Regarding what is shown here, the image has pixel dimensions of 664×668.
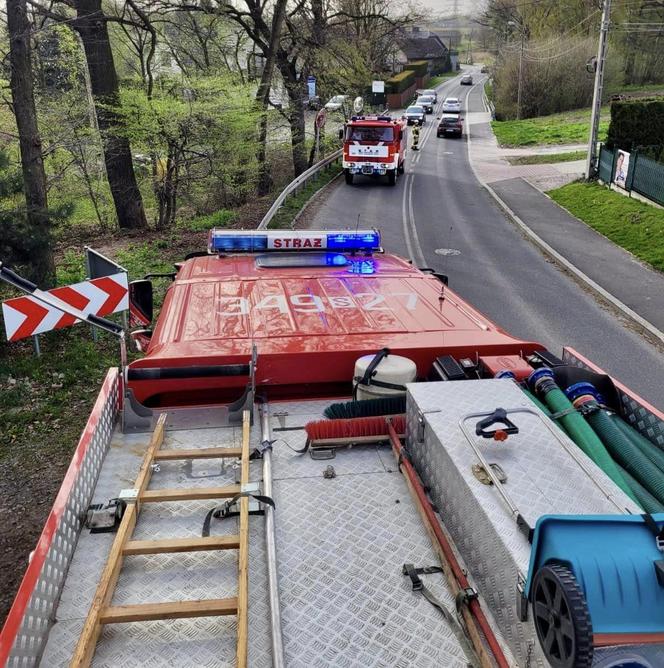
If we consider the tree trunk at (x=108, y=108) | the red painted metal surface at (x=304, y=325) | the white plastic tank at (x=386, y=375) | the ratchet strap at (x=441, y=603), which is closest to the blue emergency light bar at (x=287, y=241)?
the red painted metal surface at (x=304, y=325)

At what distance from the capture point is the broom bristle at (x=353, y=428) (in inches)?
169

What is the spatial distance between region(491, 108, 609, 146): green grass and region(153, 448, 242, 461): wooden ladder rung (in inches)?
1483

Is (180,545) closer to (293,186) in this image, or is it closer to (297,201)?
(293,186)

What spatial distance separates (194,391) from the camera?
4.98 metres

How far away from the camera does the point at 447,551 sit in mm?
3260

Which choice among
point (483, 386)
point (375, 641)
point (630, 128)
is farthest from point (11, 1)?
point (630, 128)

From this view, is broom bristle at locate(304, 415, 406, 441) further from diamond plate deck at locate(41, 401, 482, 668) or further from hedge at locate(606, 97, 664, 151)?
hedge at locate(606, 97, 664, 151)

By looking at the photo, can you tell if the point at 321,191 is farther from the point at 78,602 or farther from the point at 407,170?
the point at 78,602

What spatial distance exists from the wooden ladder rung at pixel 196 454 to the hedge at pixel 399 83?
2829 inches

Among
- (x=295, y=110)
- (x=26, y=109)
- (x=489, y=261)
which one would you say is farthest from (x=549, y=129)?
(x=26, y=109)

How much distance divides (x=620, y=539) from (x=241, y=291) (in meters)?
4.51

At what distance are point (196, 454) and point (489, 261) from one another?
15014 mm

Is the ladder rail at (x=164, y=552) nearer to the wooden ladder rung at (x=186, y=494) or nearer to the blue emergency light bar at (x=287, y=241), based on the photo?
the wooden ladder rung at (x=186, y=494)

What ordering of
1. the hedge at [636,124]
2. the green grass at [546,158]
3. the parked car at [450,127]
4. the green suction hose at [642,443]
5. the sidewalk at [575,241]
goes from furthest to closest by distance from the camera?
1. the parked car at [450,127]
2. the green grass at [546,158]
3. the hedge at [636,124]
4. the sidewalk at [575,241]
5. the green suction hose at [642,443]
